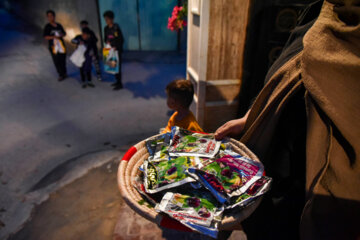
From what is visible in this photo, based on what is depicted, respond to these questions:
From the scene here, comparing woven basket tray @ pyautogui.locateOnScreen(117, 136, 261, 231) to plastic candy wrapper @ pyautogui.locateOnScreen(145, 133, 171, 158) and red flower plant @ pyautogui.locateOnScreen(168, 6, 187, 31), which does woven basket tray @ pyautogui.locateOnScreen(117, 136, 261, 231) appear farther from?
red flower plant @ pyautogui.locateOnScreen(168, 6, 187, 31)

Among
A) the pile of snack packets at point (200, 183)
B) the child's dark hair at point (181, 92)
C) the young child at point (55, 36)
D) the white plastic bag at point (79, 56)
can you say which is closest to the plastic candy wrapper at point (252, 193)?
the pile of snack packets at point (200, 183)

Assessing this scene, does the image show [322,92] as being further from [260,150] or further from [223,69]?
[223,69]

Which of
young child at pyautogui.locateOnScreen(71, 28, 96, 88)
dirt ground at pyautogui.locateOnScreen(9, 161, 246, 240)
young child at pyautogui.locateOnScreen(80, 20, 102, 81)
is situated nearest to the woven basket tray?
dirt ground at pyautogui.locateOnScreen(9, 161, 246, 240)

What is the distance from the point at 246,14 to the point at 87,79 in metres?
4.80

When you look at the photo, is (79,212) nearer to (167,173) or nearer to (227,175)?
(167,173)

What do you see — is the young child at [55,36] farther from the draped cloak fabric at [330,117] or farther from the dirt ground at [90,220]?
the draped cloak fabric at [330,117]

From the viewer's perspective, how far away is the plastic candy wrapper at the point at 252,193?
128 cm

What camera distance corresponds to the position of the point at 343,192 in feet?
3.47

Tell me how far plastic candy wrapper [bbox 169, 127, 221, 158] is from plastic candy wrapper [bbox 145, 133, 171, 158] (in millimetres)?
48

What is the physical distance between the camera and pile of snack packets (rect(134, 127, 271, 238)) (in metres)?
1.23

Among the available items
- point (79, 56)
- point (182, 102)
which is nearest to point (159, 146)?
point (182, 102)

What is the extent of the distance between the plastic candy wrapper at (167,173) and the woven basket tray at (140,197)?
3.8 inches

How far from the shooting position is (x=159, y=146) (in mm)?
1781

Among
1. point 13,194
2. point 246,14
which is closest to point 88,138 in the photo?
point 13,194
